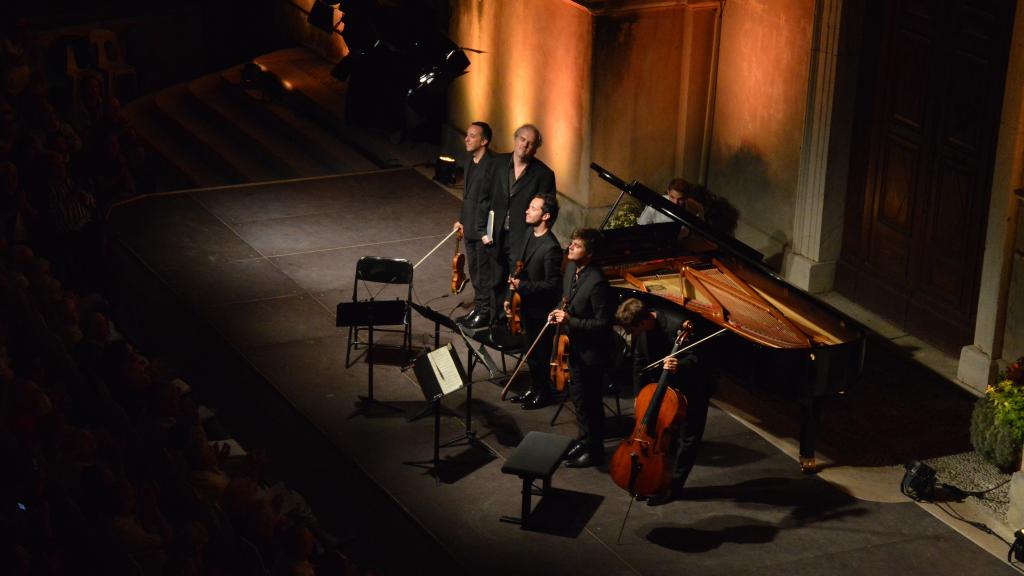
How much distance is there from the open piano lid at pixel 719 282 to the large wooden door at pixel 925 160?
6.37 ft

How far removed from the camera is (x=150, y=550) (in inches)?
246

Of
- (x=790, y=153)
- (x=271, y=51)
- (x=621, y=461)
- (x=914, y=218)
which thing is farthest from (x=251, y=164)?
(x=621, y=461)

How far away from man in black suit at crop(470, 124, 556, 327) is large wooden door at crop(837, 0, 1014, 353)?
282cm

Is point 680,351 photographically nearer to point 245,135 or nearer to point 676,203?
point 676,203

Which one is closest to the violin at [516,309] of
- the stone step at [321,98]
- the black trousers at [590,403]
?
the black trousers at [590,403]

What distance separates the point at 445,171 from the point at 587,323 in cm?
643

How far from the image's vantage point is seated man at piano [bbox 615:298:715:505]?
28.6ft

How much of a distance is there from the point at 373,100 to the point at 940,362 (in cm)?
780

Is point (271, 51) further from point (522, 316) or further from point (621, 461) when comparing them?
point (621, 461)

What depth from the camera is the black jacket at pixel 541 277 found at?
32.8ft

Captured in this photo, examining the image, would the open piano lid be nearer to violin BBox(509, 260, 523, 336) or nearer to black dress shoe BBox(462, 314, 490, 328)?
violin BBox(509, 260, 523, 336)

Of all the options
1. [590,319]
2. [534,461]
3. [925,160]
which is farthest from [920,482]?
[925,160]

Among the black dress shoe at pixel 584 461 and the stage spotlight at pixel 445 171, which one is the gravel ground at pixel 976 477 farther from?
the stage spotlight at pixel 445 171

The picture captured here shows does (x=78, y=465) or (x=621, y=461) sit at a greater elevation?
(x=78, y=465)
